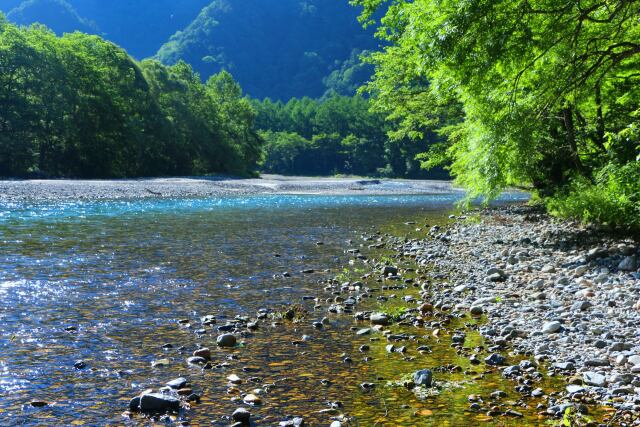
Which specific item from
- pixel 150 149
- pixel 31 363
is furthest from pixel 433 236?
pixel 150 149

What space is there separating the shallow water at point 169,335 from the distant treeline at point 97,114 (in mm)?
44928

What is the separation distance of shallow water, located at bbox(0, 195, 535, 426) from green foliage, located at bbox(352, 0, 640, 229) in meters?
Result: 5.67

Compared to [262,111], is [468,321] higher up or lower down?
lower down

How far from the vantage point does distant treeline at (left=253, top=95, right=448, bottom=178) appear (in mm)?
132375

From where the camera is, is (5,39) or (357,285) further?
(5,39)

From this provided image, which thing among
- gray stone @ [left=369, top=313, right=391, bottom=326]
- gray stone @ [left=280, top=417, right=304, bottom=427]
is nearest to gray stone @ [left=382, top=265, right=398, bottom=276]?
gray stone @ [left=369, top=313, right=391, bottom=326]

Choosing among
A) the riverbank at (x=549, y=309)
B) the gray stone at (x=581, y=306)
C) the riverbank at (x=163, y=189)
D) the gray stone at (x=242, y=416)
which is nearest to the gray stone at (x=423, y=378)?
the riverbank at (x=549, y=309)

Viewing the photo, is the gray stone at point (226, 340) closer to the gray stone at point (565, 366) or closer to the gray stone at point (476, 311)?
the gray stone at point (476, 311)

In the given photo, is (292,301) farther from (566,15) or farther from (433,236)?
(433,236)

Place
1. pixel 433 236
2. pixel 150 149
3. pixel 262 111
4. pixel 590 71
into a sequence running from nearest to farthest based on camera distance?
1. pixel 590 71
2. pixel 433 236
3. pixel 150 149
4. pixel 262 111

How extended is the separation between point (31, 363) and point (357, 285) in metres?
7.44

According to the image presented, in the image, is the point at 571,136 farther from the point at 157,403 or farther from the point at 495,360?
the point at 157,403

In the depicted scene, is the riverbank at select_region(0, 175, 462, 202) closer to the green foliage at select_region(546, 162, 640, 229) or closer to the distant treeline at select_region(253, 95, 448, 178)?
the green foliage at select_region(546, 162, 640, 229)

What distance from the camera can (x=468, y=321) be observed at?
9.98 metres
